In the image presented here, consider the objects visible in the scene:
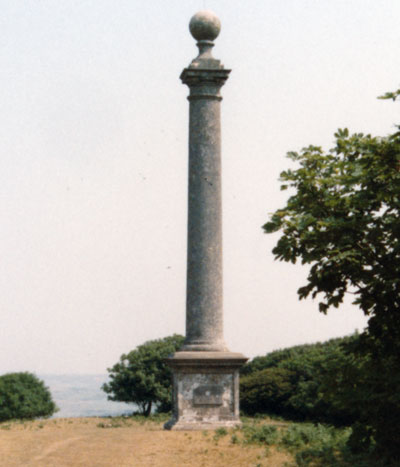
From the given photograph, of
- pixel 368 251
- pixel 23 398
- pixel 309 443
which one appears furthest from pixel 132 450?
pixel 23 398

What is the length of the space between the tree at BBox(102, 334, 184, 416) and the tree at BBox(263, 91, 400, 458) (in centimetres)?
2010

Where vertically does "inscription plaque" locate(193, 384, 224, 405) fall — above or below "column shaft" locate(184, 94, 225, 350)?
below

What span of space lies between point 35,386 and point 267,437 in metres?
18.3

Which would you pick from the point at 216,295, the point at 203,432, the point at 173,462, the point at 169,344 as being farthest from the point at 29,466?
the point at 169,344

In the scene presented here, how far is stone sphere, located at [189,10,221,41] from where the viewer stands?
2122cm

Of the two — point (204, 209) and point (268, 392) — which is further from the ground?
point (204, 209)

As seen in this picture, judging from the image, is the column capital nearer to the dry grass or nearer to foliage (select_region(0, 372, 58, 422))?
the dry grass

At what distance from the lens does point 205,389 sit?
19.2 m

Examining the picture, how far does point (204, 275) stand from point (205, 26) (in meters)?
7.26

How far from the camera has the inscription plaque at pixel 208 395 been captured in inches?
751

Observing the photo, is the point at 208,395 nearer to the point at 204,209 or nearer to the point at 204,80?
the point at 204,209

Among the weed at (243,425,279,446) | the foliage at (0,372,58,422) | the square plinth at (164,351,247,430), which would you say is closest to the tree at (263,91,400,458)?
the weed at (243,425,279,446)

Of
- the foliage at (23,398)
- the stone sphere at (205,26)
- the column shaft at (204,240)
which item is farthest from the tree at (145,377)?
the stone sphere at (205,26)

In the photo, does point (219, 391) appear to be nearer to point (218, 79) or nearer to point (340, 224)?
point (218, 79)
